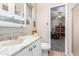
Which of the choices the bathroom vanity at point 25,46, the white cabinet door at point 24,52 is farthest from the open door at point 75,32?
the white cabinet door at point 24,52

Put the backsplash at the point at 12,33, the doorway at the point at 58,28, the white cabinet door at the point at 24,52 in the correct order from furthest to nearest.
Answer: the backsplash at the point at 12,33 < the doorway at the point at 58,28 < the white cabinet door at the point at 24,52

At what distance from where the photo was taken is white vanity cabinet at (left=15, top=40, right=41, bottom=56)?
1.07 metres

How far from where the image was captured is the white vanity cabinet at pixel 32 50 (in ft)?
3.50

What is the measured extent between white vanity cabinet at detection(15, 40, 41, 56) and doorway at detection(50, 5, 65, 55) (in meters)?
0.15

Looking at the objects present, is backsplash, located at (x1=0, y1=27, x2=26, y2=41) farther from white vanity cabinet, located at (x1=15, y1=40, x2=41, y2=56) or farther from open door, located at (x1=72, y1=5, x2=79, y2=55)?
open door, located at (x1=72, y1=5, x2=79, y2=55)

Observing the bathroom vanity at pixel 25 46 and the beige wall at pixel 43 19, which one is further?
the beige wall at pixel 43 19

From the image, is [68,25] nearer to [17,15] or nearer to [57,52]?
[57,52]

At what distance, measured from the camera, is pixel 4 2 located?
3.96 feet

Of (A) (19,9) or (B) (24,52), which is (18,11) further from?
(B) (24,52)

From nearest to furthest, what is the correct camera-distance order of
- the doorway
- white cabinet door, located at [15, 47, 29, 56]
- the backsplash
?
white cabinet door, located at [15, 47, 29, 56] → the doorway → the backsplash

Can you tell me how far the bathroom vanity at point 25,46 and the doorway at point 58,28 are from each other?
0.17 metres

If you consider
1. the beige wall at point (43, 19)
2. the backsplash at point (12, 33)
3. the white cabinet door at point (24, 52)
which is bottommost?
the white cabinet door at point (24, 52)

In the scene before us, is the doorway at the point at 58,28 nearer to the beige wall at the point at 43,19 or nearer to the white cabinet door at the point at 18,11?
the beige wall at the point at 43,19

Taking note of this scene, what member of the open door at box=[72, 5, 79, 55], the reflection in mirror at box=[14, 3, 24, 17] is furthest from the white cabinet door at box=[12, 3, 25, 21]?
the open door at box=[72, 5, 79, 55]
